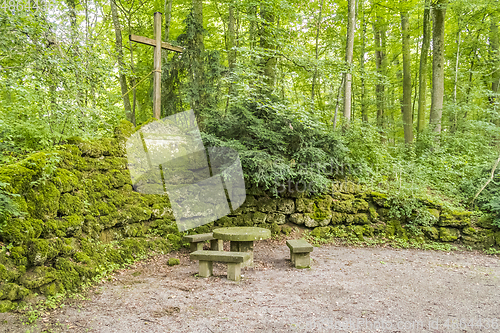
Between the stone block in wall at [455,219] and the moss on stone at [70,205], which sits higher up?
the moss on stone at [70,205]

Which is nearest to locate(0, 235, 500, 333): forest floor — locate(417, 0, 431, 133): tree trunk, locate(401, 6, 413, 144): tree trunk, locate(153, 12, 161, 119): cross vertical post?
locate(153, 12, 161, 119): cross vertical post

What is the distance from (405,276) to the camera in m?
4.68

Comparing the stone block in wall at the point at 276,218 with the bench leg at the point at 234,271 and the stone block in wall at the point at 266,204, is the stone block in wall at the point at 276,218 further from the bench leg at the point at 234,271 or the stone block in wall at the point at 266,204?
the bench leg at the point at 234,271

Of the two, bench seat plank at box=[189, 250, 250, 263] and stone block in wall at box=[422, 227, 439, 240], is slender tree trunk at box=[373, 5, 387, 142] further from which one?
bench seat plank at box=[189, 250, 250, 263]

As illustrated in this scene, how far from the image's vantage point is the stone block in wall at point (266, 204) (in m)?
6.96

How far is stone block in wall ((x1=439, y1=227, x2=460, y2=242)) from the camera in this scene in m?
6.51

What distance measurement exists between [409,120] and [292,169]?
7.22m

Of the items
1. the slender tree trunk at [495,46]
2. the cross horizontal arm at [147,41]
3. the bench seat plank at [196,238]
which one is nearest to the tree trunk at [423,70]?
the slender tree trunk at [495,46]

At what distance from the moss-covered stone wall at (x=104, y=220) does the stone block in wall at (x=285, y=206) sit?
0.02 meters

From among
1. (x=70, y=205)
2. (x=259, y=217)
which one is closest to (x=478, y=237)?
(x=259, y=217)

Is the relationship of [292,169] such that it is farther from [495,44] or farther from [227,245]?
[495,44]

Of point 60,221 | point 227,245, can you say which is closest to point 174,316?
point 60,221
